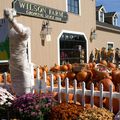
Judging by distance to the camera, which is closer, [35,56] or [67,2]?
[35,56]

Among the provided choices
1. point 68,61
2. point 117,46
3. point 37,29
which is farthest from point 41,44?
point 117,46

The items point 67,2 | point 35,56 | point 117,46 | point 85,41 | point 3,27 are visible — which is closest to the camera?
point 3,27

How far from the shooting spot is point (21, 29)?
6496 mm

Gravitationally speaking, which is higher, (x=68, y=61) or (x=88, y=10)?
(x=88, y=10)

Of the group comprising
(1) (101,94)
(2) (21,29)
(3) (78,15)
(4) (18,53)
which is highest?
(3) (78,15)

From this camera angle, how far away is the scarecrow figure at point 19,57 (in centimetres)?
656

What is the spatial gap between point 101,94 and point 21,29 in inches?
71.5

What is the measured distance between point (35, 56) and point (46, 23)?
185cm

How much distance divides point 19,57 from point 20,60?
0.06 m

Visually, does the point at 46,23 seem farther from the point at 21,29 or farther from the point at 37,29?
the point at 21,29

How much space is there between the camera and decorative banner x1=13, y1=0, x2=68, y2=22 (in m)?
15.4

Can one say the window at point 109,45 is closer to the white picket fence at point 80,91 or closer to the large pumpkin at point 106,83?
the large pumpkin at point 106,83

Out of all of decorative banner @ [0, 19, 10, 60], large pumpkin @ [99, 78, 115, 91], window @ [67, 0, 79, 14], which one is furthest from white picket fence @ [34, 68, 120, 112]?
window @ [67, 0, 79, 14]

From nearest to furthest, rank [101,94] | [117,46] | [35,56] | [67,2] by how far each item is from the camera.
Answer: [101,94], [35,56], [67,2], [117,46]
